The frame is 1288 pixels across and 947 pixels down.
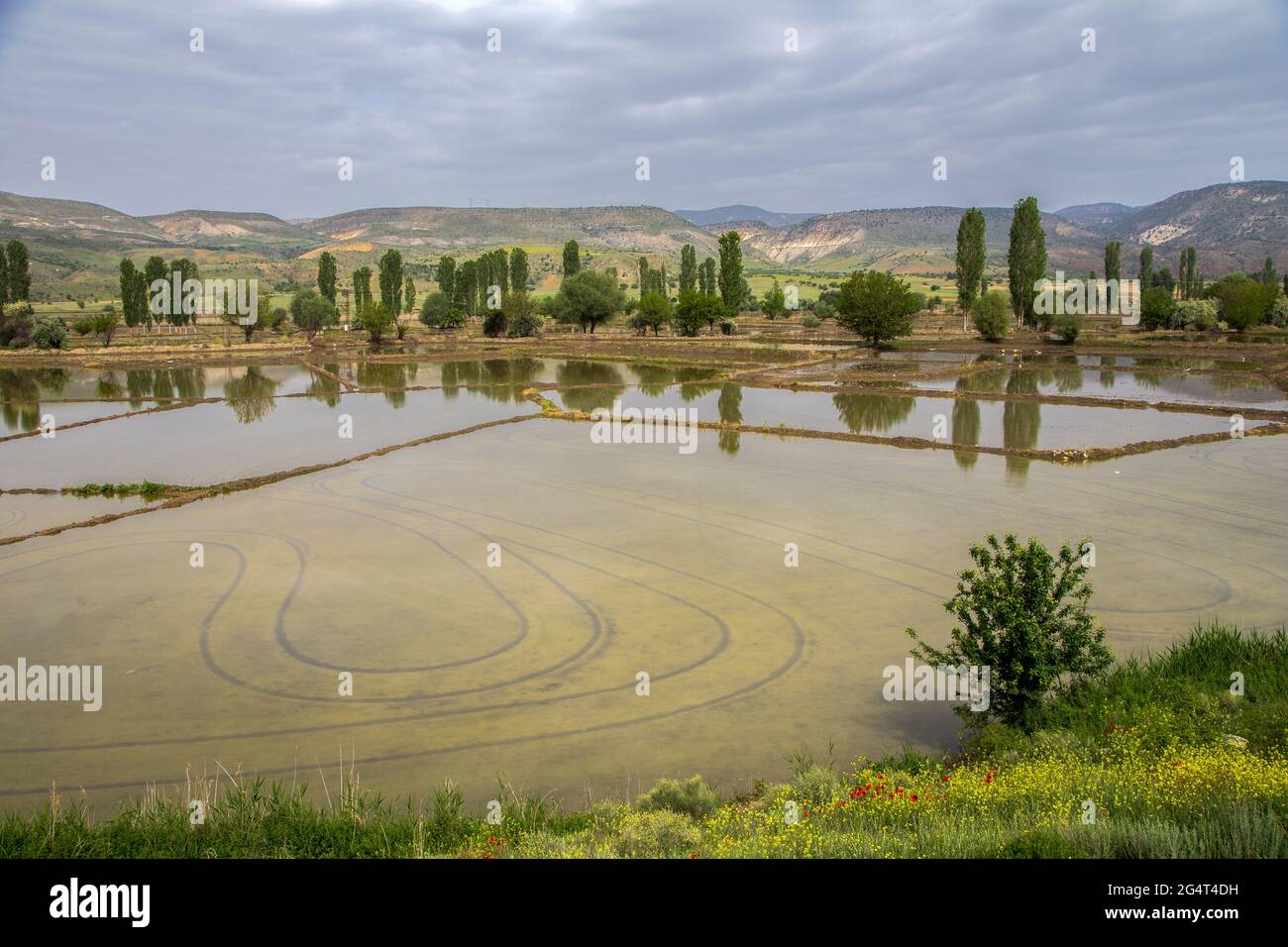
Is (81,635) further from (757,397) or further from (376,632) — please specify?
(757,397)

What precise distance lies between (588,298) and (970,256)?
29207 mm

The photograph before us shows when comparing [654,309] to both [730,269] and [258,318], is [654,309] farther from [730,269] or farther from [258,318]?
[258,318]

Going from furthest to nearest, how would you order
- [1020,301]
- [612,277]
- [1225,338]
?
[612,277]
[1020,301]
[1225,338]

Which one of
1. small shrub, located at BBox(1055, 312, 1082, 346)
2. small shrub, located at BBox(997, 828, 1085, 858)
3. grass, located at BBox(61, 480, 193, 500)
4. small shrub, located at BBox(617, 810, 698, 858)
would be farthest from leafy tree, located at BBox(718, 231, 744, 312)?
small shrub, located at BBox(997, 828, 1085, 858)

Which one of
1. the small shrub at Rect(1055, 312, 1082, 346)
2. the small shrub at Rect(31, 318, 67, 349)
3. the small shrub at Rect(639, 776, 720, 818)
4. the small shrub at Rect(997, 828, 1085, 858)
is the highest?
the small shrub at Rect(31, 318, 67, 349)

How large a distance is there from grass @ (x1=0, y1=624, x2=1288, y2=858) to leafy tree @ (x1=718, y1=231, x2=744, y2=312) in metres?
62.7

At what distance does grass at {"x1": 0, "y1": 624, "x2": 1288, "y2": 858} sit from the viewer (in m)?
5.98

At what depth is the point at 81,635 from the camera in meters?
12.8

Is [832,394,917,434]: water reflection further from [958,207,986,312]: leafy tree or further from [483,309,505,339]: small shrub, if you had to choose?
[483,309,505,339]: small shrub

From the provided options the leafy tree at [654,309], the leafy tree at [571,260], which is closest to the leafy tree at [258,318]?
the leafy tree at [571,260]
